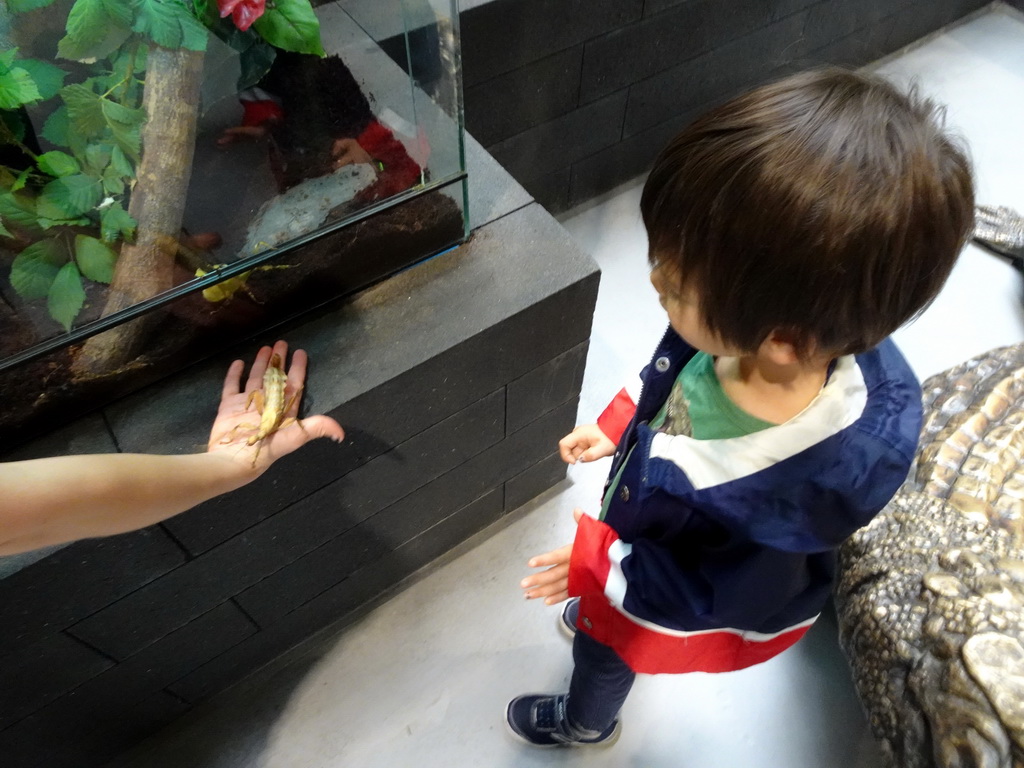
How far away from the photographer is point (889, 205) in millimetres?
521

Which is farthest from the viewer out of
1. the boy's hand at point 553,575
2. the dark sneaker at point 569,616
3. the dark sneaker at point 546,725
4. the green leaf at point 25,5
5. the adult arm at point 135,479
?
the dark sneaker at point 569,616

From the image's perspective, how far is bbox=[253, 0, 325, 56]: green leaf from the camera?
826 mm

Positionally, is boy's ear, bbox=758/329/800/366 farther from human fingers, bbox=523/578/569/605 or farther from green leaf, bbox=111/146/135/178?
green leaf, bbox=111/146/135/178

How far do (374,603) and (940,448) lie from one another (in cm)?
110

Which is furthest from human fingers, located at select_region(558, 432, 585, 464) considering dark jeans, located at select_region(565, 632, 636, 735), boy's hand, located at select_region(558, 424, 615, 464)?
dark jeans, located at select_region(565, 632, 636, 735)

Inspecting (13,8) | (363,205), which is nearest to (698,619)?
(363,205)

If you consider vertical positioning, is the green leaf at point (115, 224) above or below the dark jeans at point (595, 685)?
above

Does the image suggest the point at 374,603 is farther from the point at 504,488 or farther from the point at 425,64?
the point at 425,64

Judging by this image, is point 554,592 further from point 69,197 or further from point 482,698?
point 69,197

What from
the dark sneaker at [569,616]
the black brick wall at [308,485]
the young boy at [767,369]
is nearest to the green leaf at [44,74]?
the black brick wall at [308,485]

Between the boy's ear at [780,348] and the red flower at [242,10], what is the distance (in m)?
0.68

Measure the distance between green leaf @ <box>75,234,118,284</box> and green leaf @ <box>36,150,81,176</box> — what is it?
0.07 m

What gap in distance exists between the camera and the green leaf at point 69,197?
79 centimetres

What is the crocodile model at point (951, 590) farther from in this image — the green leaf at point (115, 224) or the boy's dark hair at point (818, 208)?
the green leaf at point (115, 224)
